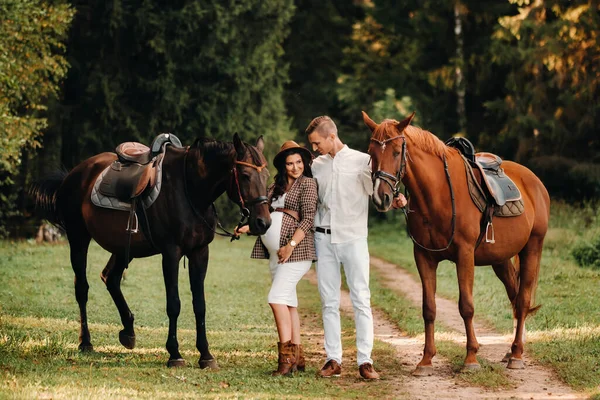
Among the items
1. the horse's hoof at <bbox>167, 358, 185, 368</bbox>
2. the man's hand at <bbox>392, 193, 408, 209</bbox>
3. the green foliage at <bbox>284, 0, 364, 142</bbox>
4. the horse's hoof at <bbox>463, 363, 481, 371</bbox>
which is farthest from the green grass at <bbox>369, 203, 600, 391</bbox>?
the green foliage at <bbox>284, 0, 364, 142</bbox>

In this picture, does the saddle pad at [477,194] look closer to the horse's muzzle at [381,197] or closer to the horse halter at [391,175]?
the horse halter at [391,175]

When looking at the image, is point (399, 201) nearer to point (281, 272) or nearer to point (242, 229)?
point (281, 272)

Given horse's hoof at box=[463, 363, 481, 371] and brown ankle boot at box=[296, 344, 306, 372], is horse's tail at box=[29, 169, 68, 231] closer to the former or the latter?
brown ankle boot at box=[296, 344, 306, 372]

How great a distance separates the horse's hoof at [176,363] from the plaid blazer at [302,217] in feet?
4.63

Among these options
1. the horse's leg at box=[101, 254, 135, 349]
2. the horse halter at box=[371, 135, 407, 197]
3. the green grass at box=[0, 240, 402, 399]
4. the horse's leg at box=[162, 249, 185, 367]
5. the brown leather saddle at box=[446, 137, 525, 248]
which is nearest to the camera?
the green grass at box=[0, 240, 402, 399]

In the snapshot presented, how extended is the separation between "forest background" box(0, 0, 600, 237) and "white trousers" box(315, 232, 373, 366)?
1497 centimetres

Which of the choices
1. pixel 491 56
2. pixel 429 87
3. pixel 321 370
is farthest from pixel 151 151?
pixel 429 87

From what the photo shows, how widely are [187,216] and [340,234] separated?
1.69 m

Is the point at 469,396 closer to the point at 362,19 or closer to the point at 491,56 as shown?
the point at 491,56

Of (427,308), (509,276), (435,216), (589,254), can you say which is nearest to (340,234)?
(435,216)

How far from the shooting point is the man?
8.10 meters

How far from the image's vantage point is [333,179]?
8203 millimetres

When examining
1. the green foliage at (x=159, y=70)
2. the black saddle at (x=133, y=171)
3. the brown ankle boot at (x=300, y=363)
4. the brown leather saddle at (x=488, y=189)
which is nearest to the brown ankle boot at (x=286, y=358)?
the brown ankle boot at (x=300, y=363)

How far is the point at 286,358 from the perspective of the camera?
8250 millimetres
